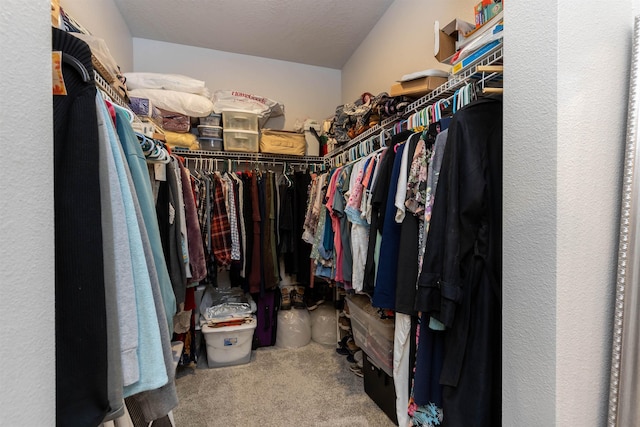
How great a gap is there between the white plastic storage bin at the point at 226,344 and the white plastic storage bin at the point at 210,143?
4.83 ft

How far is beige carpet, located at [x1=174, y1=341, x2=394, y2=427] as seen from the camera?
163 centimetres

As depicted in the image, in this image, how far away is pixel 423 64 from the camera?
1.81 m

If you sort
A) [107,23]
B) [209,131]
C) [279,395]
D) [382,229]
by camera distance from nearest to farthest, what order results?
[382,229] < [279,395] < [107,23] < [209,131]

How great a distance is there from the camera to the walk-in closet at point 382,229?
445mm

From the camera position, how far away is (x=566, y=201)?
0.62 meters

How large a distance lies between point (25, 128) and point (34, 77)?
0.08 metres

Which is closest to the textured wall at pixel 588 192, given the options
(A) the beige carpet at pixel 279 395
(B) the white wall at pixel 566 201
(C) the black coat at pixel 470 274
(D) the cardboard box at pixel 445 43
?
(B) the white wall at pixel 566 201

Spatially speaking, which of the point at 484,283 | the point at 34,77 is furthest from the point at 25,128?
the point at 484,283

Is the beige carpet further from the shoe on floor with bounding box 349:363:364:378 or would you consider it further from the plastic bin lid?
the plastic bin lid

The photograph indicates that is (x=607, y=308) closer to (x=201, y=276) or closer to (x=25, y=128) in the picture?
(x=25, y=128)

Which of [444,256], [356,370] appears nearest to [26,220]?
[444,256]

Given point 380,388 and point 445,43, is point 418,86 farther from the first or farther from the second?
point 380,388

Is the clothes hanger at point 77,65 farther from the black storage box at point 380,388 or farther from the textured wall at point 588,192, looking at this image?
the black storage box at point 380,388

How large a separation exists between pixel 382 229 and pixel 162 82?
1997 mm
